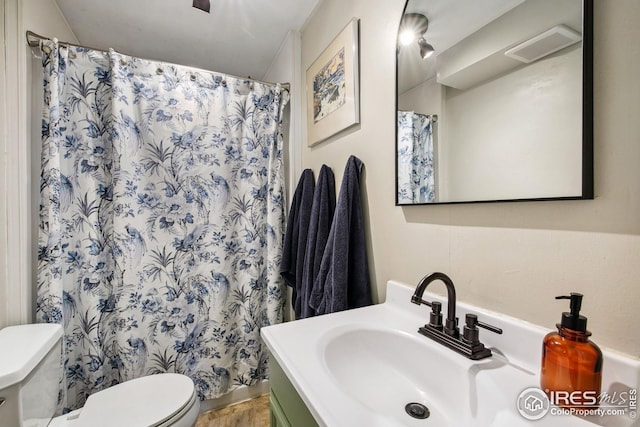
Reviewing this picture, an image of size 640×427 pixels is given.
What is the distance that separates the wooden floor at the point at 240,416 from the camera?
4.87 ft

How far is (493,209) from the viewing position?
0.64 meters

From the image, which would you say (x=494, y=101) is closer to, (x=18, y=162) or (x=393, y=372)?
(x=393, y=372)

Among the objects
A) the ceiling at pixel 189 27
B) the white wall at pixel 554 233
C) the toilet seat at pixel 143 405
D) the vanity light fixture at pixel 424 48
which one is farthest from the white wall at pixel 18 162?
the vanity light fixture at pixel 424 48

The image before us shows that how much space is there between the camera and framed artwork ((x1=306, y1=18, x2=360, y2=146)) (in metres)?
1.10

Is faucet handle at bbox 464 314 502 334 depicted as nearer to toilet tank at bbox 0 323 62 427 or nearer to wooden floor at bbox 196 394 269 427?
toilet tank at bbox 0 323 62 427

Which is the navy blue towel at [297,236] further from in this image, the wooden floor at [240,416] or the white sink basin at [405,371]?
the wooden floor at [240,416]

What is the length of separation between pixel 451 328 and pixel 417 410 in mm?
199

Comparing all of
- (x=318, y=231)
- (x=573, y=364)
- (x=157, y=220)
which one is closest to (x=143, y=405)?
(x=157, y=220)

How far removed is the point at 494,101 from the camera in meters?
0.64

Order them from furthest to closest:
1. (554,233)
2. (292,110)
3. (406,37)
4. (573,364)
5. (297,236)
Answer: (292,110), (297,236), (406,37), (554,233), (573,364)

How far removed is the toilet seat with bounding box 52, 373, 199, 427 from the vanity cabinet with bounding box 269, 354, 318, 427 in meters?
0.48

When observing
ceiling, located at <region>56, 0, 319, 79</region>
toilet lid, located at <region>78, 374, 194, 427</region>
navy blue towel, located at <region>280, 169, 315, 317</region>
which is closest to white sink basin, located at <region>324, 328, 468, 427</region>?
navy blue towel, located at <region>280, 169, 315, 317</region>

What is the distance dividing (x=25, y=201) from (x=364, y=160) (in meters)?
1.42

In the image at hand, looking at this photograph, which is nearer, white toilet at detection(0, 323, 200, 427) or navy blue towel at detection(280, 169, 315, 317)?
white toilet at detection(0, 323, 200, 427)
